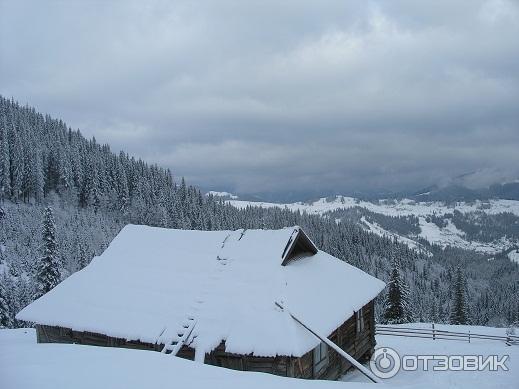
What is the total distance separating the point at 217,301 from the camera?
15289mm

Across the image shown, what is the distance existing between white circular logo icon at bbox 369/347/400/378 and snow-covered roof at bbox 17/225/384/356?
3749 mm

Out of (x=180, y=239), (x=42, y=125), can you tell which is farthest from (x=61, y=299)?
(x=42, y=125)

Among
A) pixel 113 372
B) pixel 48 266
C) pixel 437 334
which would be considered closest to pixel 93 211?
pixel 48 266

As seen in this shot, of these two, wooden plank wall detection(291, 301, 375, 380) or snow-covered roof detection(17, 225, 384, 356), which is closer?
snow-covered roof detection(17, 225, 384, 356)

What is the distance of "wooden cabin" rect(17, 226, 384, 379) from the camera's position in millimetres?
13898

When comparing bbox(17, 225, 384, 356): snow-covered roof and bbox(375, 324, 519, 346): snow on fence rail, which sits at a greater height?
bbox(17, 225, 384, 356): snow-covered roof

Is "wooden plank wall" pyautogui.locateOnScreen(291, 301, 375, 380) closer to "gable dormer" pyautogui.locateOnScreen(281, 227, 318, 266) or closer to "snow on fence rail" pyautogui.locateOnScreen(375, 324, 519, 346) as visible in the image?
"gable dormer" pyautogui.locateOnScreen(281, 227, 318, 266)

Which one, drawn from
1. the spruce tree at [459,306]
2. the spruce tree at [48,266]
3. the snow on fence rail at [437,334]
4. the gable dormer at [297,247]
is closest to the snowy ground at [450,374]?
the snow on fence rail at [437,334]

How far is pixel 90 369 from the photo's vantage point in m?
7.60

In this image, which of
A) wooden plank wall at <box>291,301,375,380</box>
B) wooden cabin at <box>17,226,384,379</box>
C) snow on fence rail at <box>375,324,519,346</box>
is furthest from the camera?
snow on fence rail at <box>375,324,519,346</box>

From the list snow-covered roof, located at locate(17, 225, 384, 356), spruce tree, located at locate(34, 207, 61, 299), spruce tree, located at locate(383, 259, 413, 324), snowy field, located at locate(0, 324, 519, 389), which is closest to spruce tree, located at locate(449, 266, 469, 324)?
spruce tree, located at locate(383, 259, 413, 324)

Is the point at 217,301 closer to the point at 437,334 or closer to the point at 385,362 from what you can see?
the point at 385,362

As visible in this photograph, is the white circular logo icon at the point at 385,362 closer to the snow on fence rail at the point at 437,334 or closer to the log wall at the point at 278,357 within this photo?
the log wall at the point at 278,357

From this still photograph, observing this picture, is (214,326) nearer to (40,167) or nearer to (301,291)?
(301,291)
